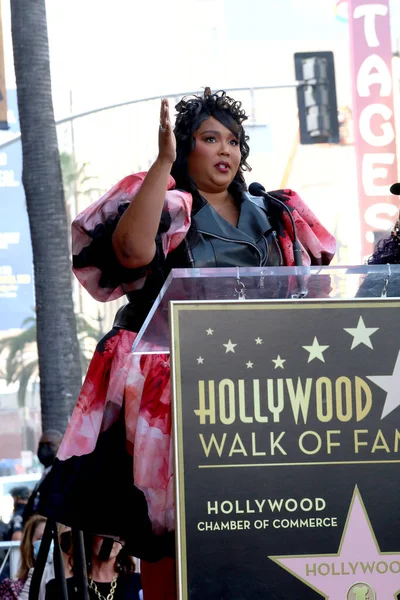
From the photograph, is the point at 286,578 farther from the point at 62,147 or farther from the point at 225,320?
the point at 62,147

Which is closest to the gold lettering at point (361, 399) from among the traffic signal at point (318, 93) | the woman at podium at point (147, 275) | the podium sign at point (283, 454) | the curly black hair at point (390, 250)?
the podium sign at point (283, 454)

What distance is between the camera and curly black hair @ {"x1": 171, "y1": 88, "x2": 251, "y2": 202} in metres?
3.67

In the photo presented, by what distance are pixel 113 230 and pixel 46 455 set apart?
4341mm

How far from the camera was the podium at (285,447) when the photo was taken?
249 cm

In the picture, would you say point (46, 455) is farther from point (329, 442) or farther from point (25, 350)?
point (25, 350)

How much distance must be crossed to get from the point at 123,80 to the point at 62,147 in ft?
10.0

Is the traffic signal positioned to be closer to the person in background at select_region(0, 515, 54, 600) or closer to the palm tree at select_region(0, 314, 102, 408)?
the person in background at select_region(0, 515, 54, 600)

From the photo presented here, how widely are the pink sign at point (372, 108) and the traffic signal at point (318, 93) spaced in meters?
13.1

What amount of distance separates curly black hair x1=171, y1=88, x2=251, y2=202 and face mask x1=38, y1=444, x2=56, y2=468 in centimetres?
406

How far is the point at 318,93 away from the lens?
20734 millimetres

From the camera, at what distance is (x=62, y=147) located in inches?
1378

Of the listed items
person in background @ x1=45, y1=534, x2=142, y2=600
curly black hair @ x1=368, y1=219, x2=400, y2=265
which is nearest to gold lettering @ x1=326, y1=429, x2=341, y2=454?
curly black hair @ x1=368, y1=219, x2=400, y2=265

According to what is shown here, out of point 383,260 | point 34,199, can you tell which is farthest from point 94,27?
point 383,260

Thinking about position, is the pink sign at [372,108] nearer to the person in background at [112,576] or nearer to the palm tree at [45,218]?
the palm tree at [45,218]
